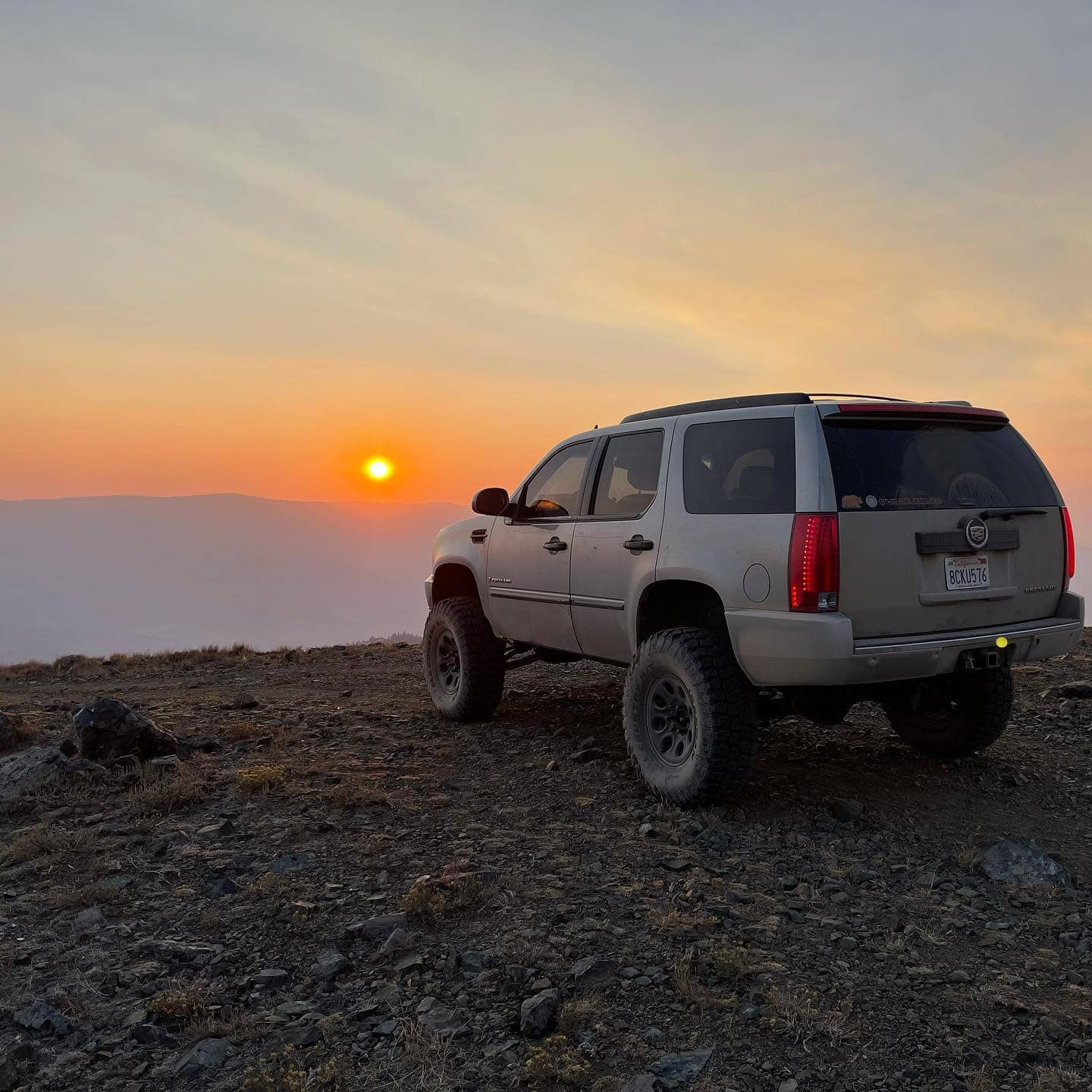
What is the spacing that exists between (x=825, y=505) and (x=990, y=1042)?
7.41ft

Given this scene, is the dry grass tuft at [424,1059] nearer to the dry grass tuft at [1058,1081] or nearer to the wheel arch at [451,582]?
the dry grass tuft at [1058,1081]

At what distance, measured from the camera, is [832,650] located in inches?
169

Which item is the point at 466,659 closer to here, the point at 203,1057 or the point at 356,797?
the point at 356,797

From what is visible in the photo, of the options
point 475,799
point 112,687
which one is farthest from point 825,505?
point 112,687

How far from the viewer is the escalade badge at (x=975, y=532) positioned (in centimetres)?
464

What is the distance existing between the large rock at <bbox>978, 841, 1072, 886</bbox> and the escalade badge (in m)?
1.42

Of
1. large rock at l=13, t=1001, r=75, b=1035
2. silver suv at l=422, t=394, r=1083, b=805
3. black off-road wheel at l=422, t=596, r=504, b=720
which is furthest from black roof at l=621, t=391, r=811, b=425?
large rock at l=13, t=1001, r=75, b=1035

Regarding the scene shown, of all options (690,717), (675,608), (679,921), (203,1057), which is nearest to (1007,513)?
(675,608)

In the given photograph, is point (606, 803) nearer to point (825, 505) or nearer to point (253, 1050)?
point (825, 505)

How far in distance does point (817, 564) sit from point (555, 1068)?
8.05 ft

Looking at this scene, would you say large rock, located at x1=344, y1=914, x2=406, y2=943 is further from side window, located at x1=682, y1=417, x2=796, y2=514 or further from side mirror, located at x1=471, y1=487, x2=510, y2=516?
side mirror, located at x1=471, y1=487, x2=510, y2=516

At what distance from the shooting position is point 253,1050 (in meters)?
3.02

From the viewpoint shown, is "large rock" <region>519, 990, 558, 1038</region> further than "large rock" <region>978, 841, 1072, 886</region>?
No

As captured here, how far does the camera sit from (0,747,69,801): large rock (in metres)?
5.55
